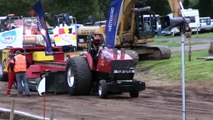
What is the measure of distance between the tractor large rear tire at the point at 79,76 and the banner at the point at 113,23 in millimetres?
1110

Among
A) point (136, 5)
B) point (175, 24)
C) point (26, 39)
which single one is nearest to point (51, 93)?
point (26, 39)

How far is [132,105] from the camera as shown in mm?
16422

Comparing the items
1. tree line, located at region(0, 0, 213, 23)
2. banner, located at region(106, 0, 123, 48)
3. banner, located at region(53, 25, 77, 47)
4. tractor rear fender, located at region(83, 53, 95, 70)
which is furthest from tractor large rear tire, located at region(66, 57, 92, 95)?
tree line, located at region(0, 0, 213, 23)

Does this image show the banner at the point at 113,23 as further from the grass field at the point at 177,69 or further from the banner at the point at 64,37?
the banner at the point at 64,37

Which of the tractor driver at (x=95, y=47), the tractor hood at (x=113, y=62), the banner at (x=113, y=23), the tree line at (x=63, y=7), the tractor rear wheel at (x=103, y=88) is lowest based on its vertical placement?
Answer: the tractor rear wheel at (x=103, y=88)

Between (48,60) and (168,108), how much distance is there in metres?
8.54

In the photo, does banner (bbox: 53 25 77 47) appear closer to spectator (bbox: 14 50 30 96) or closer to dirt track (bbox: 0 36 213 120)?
dirt track (bbox: 0 36 213 120)

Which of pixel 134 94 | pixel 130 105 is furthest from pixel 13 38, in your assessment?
pixel 130 105

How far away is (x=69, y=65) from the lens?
61.9 feet

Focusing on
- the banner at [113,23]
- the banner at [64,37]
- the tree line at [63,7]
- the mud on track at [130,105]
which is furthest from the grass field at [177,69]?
the tree line at [63,7]

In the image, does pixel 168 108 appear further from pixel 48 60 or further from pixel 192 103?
pixel 48 60

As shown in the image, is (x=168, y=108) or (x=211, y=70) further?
(x=211, y=70)

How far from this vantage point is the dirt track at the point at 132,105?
14.2m

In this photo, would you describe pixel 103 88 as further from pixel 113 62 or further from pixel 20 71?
pixel 20 71
